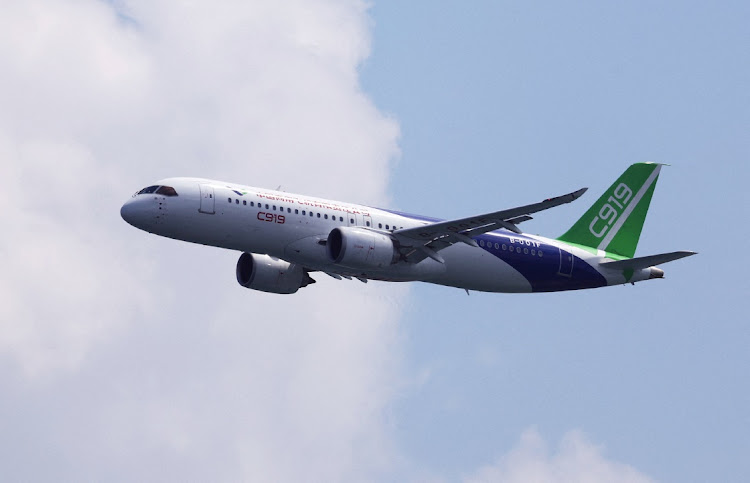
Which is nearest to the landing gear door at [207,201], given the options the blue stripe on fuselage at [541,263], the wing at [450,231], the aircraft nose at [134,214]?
the aircraft nose at [134,214]

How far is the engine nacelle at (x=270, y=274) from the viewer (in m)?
64.6

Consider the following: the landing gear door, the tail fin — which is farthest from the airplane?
the tail fin

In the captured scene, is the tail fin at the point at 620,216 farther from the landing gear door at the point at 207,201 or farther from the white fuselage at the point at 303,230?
the landing gear door at the point at 207,201

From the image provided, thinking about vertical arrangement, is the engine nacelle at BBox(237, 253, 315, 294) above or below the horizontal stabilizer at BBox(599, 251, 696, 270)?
below

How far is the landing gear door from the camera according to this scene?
187ft

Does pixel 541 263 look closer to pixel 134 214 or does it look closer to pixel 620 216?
Result: pixel 620 216

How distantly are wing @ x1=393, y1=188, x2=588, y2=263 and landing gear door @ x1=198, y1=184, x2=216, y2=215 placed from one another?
8224mm

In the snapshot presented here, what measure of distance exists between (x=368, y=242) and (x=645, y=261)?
1499cm

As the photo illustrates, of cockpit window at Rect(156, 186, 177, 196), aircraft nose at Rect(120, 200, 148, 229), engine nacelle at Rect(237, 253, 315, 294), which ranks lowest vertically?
engine nacelle at Rect(237, 253, 315, 294)

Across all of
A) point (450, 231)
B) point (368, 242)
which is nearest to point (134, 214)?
point (368, 242)

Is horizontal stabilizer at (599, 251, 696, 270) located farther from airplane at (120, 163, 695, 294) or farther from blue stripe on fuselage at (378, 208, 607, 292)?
blue stripe on fuselage at (378, 208, 607, 292)

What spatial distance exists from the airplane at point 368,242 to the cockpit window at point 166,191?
0.14 ft

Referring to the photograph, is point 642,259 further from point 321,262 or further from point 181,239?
point 181,239

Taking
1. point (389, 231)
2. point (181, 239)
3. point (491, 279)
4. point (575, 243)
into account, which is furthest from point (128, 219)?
point (575, 243)
